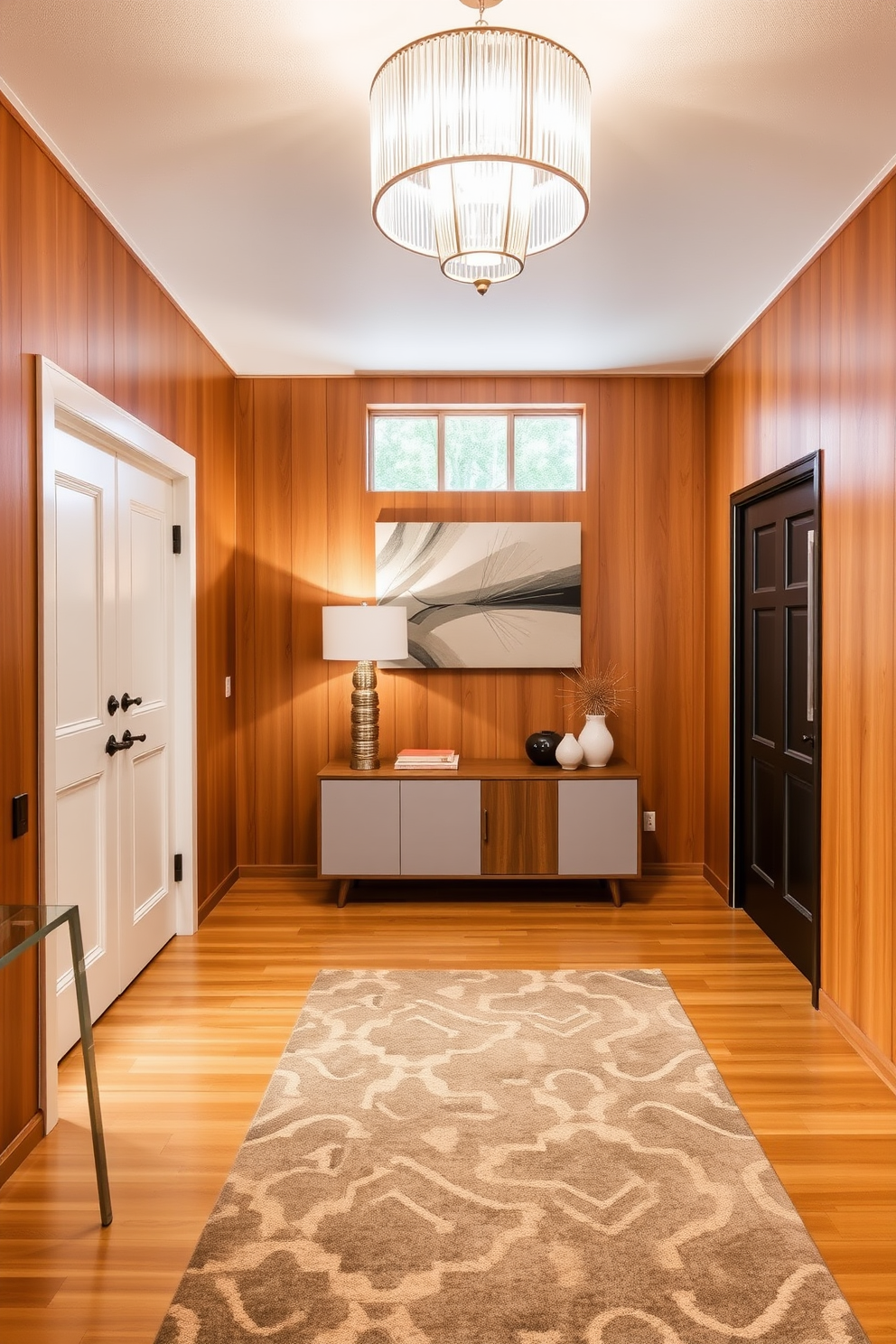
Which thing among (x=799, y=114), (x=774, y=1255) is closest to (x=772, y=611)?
(x=799, y=114)

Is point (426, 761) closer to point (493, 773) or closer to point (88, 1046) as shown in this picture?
point (493, 773)

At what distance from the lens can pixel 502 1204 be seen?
6.95 feet

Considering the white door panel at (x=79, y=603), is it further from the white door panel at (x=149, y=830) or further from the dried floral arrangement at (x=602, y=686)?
the dried floral arrangement at (x=602, y=686)

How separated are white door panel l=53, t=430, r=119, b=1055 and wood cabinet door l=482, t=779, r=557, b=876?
1.82 metres

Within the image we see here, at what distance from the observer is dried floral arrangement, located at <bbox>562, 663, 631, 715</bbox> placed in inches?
195

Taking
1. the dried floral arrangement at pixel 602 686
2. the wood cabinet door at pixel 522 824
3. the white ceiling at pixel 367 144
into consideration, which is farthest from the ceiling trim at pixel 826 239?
the wood cabinet door at pixel 522 824

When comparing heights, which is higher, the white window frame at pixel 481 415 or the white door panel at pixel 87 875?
the white window frame at pixel 481 415

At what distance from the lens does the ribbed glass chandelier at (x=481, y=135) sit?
182 cm

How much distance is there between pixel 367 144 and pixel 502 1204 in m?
2.76

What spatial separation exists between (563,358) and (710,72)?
241 cm

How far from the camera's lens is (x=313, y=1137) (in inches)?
94.8

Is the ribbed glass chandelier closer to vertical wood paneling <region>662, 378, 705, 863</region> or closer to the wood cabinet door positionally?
the wood cabinet door

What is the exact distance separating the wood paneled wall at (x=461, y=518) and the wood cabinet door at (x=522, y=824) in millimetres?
543

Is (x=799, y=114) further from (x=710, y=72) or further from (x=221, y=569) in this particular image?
(x=221, y=569)
